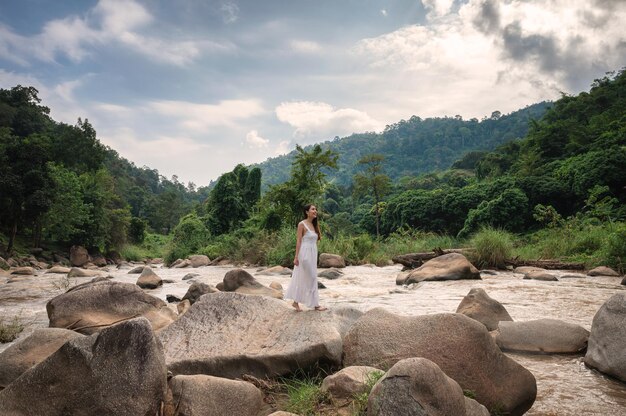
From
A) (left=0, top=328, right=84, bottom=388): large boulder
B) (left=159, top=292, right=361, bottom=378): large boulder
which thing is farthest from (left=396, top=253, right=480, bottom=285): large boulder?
(left=0, top=328, right=84, bottom=388): large boulder

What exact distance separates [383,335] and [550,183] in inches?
Answer: 1335

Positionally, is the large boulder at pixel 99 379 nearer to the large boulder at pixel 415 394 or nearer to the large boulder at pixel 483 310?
the large boulder at pixel 415 394

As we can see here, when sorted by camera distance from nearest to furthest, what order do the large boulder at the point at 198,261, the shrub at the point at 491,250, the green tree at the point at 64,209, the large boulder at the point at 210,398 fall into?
the large boulder at the point at 210,398, the shrub at the point at 491,250, the large boulder at the point at 198,261, the green tree at the point at 64,209

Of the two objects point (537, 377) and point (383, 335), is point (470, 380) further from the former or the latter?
point (537, 377)

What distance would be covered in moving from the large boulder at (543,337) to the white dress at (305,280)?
2579 mm

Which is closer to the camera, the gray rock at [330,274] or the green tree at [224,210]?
the gray rock at [330,274]

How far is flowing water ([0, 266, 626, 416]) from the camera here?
385 cm

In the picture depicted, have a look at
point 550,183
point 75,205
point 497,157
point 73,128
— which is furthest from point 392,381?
point 497,157

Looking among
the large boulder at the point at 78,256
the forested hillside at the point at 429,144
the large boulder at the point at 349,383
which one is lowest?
the large boulder at the point at 78,256

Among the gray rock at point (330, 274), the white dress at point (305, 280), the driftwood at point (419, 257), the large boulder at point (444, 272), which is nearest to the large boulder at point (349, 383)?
the white dress at point (305, 280)

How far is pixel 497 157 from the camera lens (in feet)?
190

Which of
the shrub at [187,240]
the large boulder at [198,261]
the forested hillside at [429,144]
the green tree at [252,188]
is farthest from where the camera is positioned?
the forested hillside at [429,144]

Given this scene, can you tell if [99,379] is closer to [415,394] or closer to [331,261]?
[415,394]

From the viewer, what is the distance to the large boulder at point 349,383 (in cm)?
325
